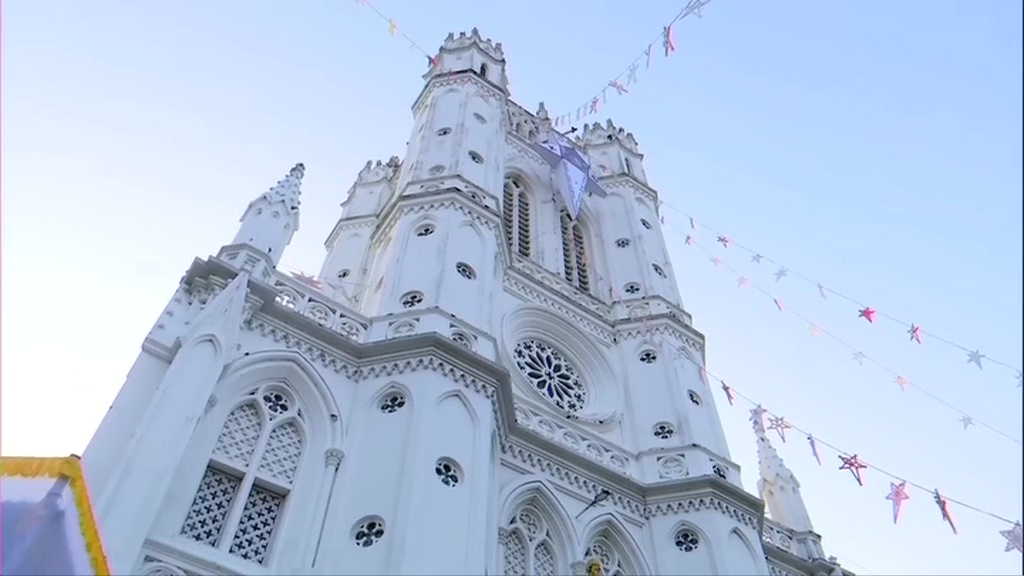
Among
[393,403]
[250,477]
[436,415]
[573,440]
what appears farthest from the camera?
[573,440]

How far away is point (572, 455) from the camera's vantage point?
14.6 meters

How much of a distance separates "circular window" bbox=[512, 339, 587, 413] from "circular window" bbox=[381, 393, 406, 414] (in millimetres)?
4481

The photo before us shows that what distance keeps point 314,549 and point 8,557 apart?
12.9ft

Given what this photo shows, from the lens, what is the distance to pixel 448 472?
38.2 ft

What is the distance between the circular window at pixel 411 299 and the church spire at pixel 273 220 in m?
2.23

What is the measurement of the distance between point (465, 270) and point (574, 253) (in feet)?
25.0

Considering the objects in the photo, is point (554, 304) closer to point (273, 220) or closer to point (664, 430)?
point (664, 430)

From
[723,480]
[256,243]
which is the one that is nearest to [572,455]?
[723,480]

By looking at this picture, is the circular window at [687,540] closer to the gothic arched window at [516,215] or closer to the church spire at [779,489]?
the church spire at [779,489]

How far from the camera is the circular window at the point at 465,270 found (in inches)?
624

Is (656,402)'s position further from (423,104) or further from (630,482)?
(423,104)

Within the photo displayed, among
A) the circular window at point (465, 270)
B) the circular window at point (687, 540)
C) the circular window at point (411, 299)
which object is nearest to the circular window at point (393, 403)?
the circular window at point (411, 299)

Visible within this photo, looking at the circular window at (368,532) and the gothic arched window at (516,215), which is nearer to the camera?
the circular window at (368,532)

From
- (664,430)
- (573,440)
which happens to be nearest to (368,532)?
(573,440)
